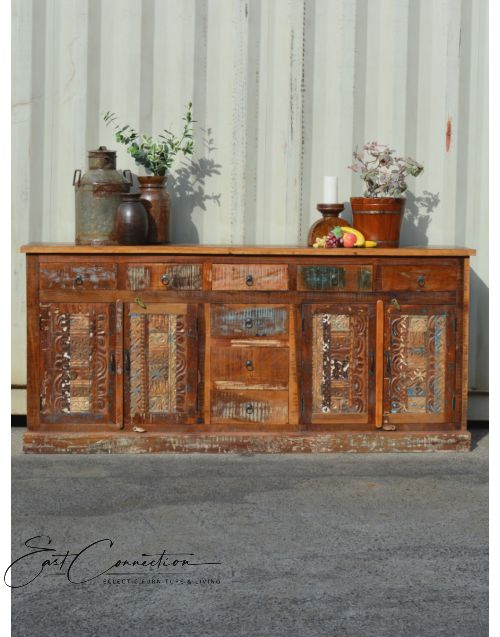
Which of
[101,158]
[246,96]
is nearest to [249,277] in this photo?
[101,158]

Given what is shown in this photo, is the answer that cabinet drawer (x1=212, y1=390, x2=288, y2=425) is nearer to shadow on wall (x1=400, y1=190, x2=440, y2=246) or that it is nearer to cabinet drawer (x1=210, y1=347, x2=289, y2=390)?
cabinet drawer (x1=210, y1=347, x2=289, y2=390)

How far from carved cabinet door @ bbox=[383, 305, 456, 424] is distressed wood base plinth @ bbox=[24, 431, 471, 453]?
118 millimetres

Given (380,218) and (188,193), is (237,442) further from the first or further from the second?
(188,193)

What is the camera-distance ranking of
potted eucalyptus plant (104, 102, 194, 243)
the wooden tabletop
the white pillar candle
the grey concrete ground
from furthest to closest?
the white pillar candle < potted eucalyptus plant (104, 102, 194, 243) < the wooden tabletop < the grey concrete ground

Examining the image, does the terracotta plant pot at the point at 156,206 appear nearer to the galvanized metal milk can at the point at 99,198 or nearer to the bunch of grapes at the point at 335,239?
the galvanized metal milk can at the point at 99,198

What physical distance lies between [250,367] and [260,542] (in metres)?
1.76

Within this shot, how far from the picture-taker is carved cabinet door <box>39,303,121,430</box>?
643 cm

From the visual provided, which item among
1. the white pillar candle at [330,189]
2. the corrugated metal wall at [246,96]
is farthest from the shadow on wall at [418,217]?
the white pillar candle at [330,189]

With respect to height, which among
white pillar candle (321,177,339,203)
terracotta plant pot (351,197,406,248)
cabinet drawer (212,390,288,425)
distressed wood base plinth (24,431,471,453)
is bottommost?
Result: distressed wood base plinth (24,431,471,453)

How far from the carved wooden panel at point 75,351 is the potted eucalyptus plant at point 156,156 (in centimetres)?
67

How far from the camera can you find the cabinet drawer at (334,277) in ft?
21.3

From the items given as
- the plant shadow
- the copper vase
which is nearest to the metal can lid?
the copper vase

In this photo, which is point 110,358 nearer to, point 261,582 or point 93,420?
point 93,420

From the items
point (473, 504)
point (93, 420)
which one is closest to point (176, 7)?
point (93, 420)
